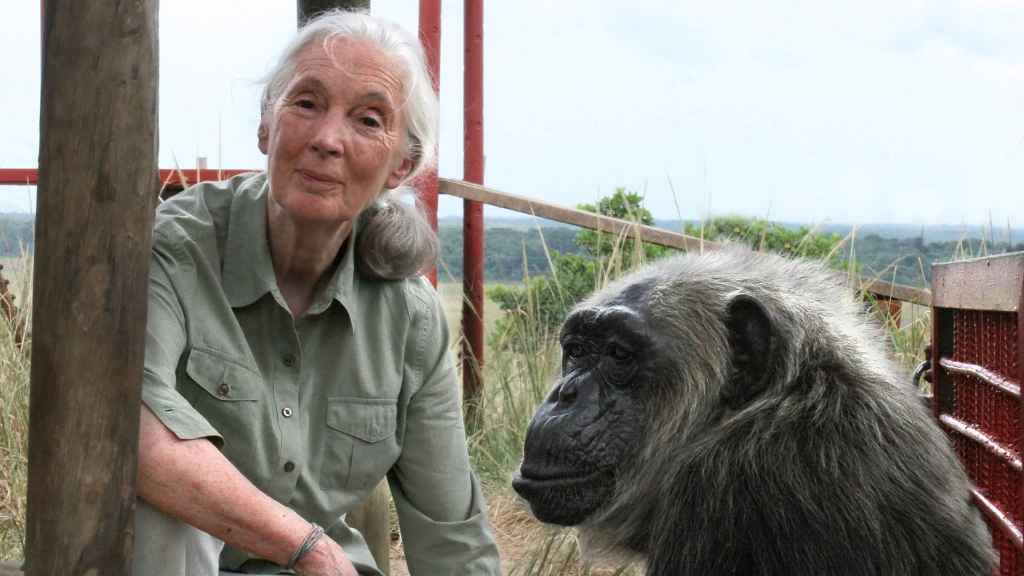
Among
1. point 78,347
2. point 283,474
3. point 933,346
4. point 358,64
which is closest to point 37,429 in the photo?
point 78,347

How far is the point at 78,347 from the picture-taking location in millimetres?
2186

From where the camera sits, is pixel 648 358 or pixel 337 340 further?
pixel 337 340

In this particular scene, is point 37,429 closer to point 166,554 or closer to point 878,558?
point 166,554

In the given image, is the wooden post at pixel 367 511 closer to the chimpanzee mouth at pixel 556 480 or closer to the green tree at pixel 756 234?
the chimpanzee mouth at pixel 556 480

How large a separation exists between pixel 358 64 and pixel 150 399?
→ 941 mm

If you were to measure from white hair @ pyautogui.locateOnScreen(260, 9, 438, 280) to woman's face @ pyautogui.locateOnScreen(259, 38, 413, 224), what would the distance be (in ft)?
0.12

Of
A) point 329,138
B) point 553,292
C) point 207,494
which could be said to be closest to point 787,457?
point 207,494

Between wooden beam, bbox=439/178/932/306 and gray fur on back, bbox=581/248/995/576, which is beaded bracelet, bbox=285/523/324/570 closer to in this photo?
gray fur on back, bbox=581/248/995/576

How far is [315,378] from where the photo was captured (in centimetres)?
294

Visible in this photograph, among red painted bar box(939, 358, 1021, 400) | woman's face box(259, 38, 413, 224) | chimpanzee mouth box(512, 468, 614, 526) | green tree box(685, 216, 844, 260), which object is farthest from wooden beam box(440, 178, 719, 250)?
chimpanzee mouth box(512, 468, 614, 526)

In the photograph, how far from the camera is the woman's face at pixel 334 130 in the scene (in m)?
2.77

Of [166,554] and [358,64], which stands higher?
[358,64]

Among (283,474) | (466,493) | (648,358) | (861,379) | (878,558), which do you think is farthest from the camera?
(466,493)

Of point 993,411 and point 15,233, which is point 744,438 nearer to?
point 993,411
